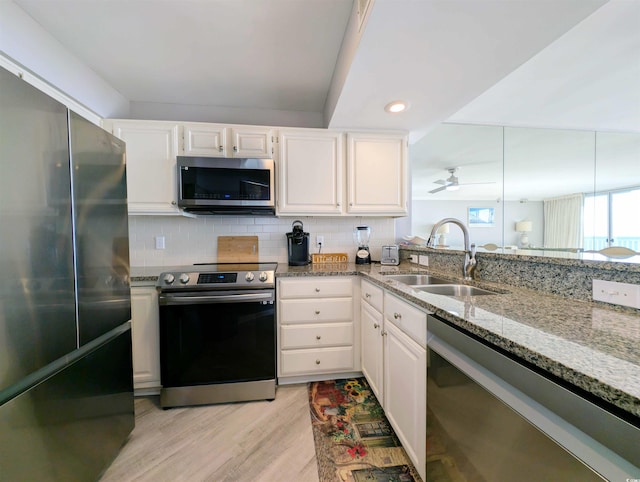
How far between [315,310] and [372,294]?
494mm

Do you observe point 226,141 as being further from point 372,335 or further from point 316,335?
point 372,335

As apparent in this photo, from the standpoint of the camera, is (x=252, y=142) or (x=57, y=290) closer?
(x=57, y=290)

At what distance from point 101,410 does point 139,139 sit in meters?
1.93

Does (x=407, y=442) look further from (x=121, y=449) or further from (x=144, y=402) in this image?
(x=144, y=402)

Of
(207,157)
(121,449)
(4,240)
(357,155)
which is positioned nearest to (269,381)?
(121,449)

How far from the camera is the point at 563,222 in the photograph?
5309mm

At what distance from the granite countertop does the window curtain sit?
15.7 feet

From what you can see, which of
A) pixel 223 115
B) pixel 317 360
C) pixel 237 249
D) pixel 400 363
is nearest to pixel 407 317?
pixel 400 363

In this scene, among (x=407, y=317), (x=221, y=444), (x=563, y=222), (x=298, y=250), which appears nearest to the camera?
(x=407, y=317)

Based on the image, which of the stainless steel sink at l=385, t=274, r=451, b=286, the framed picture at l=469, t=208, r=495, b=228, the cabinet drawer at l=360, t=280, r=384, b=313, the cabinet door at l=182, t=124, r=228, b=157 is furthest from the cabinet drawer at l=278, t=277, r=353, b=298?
the framed picture at l=469, t=208, r=495, b=228

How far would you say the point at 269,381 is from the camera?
1814 mm

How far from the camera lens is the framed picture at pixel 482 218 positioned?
6418 mm

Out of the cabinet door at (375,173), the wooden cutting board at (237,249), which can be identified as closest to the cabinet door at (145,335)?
the wooden cutting board at (237,249)

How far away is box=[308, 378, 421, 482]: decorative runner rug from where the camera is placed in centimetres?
126
